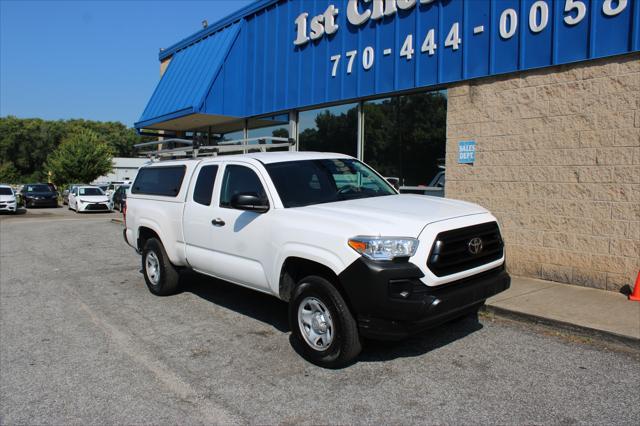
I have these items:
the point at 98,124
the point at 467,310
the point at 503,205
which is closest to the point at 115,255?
the point at 503,205

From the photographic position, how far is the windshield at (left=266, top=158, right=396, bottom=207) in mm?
5227

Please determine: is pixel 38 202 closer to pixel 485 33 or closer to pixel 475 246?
pixel 485 33

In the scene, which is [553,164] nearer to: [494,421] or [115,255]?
[494,421]

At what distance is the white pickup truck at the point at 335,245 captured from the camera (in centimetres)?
407

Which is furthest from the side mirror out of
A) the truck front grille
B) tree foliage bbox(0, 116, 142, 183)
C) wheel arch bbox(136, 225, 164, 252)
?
tree foliage bbox(0, 116, 142, 183)

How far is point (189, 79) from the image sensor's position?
49.6ft

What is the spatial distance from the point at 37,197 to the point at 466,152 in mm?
31895

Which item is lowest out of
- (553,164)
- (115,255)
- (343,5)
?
(115,255)

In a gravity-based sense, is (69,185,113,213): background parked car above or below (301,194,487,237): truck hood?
below

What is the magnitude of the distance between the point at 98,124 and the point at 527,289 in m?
108

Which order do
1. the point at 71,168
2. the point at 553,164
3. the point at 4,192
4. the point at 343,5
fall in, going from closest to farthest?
the point at 553,164, the point at 343,5, the point at 4,192, the point at 71,168

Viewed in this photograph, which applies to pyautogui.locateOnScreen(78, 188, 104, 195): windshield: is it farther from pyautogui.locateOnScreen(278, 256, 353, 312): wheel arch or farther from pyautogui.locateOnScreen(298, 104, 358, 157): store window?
pyautogui.locateOnScreen(278, 256, 353, 312): wheel arch

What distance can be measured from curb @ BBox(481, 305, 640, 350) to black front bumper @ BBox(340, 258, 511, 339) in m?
1.72

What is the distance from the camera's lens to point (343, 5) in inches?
410
